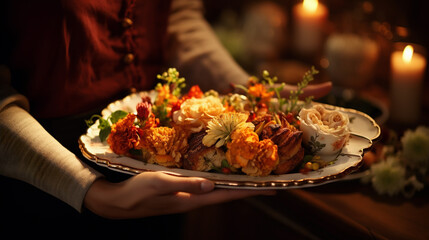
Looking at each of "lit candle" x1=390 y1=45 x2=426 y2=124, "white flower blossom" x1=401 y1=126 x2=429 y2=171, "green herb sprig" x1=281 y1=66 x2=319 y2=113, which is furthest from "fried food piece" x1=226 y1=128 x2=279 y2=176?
"lit candle" x1=390 y1=45 x2=426 y2=124

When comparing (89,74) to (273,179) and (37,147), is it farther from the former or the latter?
(273,179)

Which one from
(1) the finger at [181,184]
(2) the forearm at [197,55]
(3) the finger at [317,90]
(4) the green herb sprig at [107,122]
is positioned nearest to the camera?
(1) the finger at [181,184]

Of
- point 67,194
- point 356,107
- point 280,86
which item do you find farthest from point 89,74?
point 356,107

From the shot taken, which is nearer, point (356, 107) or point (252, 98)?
point (252, 98)

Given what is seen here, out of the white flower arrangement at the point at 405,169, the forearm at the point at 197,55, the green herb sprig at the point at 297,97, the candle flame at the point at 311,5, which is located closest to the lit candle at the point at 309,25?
the candle flame at the point at 311,5

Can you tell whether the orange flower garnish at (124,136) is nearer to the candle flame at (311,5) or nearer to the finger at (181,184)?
the finger at (181,184)

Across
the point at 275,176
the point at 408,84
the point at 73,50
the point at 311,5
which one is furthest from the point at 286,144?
the point at 311,5

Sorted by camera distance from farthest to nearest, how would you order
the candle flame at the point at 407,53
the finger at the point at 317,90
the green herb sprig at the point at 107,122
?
1. the candle flame at the point at 407,53
2. the finger at the point at 317,90
3. the green herb sprig at the point at 107,122
